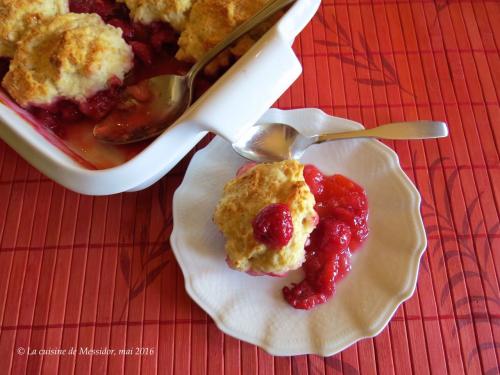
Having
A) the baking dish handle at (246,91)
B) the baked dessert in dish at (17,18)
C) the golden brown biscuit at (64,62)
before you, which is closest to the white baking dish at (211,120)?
the baking dish handle at (246,91)

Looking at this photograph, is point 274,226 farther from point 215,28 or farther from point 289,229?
point 215,28

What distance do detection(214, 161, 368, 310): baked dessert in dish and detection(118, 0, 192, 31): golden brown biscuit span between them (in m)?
0.36

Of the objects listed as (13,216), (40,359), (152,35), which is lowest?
(40,359)

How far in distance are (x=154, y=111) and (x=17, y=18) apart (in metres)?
0.35

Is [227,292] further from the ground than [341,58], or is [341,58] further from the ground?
[341,58]

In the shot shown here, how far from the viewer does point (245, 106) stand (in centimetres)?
71

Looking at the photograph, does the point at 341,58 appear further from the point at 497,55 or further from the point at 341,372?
the point at 341,372

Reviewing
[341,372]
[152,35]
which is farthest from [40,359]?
[152,35]

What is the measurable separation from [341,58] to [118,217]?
726 mm

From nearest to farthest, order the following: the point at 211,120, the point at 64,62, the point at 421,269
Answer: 1. the point at 211,120
2. the point at 64,62
3. the point at 421,269

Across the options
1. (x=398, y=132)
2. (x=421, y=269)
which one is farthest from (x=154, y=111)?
(x=421, y=269)

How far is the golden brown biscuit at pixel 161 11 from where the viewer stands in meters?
0.90

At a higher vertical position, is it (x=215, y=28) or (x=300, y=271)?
(x=215, y=28)

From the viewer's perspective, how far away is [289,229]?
2.58 feet
